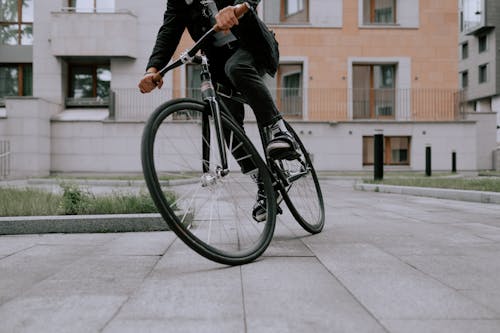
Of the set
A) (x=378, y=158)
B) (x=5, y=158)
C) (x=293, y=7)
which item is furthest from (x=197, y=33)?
(x=293, y=7)

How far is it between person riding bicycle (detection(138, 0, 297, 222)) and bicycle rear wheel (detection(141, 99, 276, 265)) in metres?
0.18

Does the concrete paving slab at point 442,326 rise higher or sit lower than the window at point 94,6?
lower

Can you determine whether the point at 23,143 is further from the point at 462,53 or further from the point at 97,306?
the point at 462,53

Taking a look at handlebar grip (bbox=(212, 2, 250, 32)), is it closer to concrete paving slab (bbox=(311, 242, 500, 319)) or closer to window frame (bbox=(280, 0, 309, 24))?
Answer: concrete paving slab (bbox=(311, 242, 500, 319))

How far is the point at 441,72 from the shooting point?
65.8 ft

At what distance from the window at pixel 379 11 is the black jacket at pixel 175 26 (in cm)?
1891

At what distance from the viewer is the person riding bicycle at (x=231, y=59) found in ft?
9.84

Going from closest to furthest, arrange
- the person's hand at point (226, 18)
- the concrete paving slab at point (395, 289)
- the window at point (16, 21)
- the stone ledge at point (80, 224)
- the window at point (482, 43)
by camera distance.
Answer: the concrete paving slab at point (395, 289) → the person's hand at point (226, 18) → the stone ledge at point (80, 224) → the window at point (16, 21) → the window at point (482, 43)

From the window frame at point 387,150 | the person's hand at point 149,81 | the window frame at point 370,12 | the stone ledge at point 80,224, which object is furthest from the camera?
the window frame at point 370,12

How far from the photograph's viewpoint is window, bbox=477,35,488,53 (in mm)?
41125

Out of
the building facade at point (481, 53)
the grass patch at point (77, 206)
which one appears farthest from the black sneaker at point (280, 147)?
the building facade at point (481, 53)

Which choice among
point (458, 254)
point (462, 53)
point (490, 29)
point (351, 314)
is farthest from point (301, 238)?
point (462, 53)

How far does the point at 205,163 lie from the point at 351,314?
1.39 m

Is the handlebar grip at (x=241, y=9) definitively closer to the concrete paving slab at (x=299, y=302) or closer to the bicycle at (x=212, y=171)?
the bicycle at (x=212, y=171)
